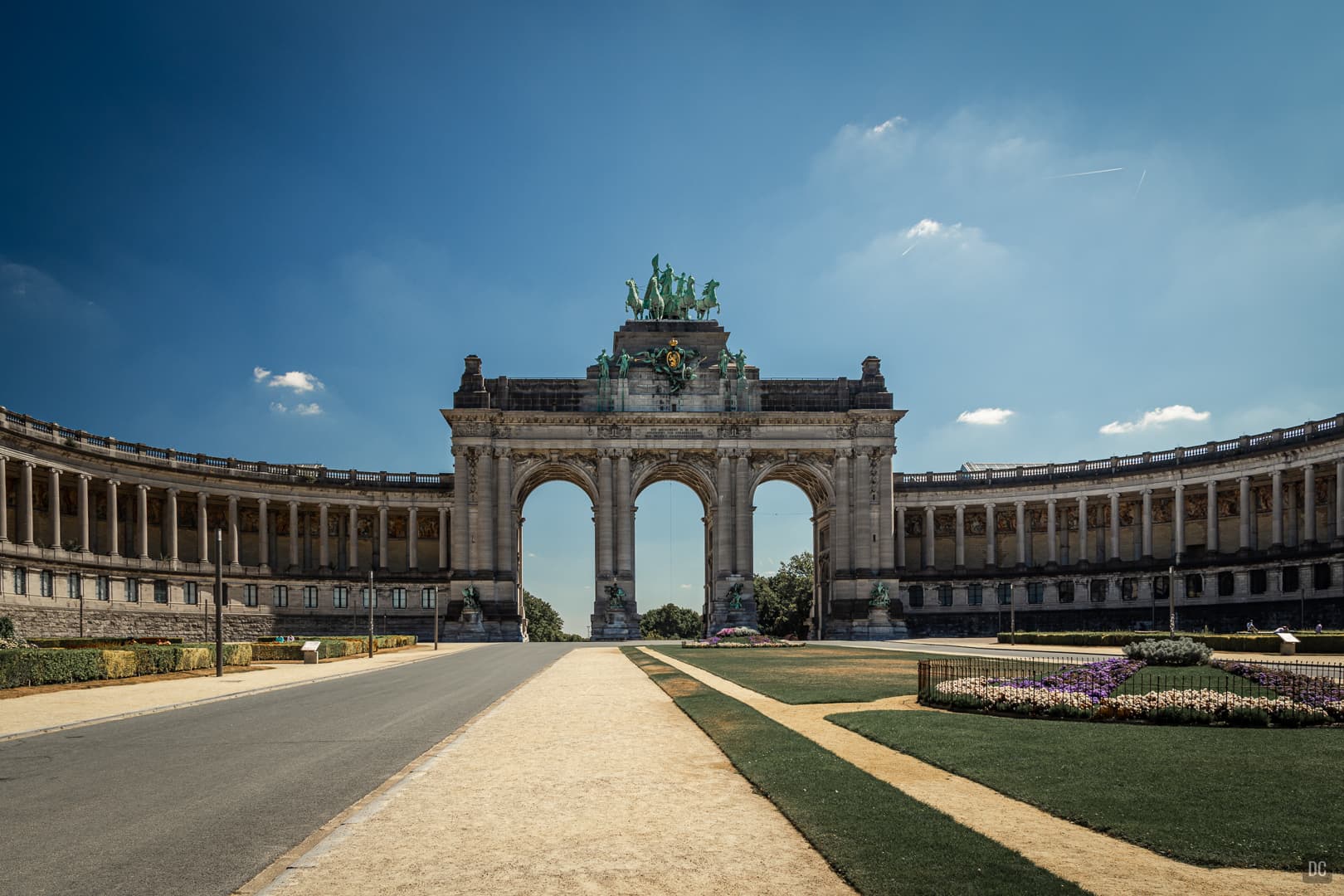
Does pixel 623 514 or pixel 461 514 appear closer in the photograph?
pixel 461 514

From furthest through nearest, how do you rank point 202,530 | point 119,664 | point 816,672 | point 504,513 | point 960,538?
point 960,538 < point 504,513 < point 202,530 < point 816,672 < point 119,664

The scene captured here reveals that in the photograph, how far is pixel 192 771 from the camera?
694 inches

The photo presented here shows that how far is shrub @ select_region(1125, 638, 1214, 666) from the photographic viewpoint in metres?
34.6

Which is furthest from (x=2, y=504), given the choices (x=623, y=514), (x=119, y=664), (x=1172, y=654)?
(x=1172, y=654)

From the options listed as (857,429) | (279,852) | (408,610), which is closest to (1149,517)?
(857,429)

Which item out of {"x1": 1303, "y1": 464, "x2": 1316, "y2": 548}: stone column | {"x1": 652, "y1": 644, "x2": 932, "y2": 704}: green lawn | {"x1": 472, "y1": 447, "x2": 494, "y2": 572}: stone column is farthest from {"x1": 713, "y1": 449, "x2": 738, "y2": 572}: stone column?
{"x1": 1303, "y1": 464, "x2": 1316, "y2": 548}: stone column

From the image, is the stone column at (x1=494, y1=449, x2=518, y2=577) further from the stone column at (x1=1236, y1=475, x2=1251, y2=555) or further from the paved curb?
the stone column at (x1=1236, y1=475, x2=1251, y2=555)

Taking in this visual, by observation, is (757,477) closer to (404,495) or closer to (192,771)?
(404,495)

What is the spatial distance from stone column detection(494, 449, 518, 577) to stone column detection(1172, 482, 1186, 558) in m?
63.8

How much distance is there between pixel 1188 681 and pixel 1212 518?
6848cm

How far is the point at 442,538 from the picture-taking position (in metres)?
104

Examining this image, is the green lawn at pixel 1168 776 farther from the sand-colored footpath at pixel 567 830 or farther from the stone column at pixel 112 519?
the stone column at pixel 112 519

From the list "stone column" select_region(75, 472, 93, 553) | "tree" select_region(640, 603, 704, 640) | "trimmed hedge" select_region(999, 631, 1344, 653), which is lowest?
"tree" select_region(640, 603, 704, 640)

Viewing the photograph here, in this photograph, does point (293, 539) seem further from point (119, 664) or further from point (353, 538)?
point (119, 664)
